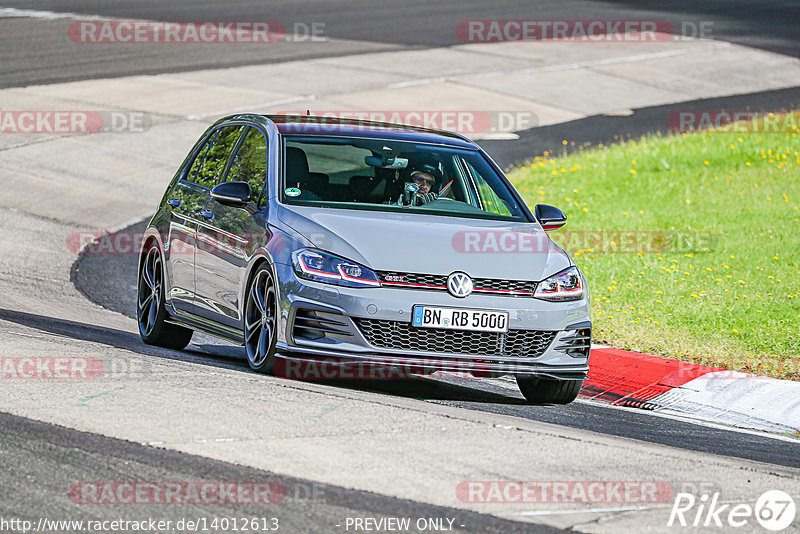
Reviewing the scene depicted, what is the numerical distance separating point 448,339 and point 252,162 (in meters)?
2.24

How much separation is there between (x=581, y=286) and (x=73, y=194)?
35.6ft

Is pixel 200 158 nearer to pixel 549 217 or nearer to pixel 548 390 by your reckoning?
pixel 549 217

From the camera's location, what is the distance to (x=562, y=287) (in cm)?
833

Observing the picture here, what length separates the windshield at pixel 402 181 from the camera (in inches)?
349

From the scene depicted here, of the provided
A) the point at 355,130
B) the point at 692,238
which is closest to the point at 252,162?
the point at 355,130

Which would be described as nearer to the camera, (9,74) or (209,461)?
(209,461)

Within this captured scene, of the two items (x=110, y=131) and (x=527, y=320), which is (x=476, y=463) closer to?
(x=527, y=320)

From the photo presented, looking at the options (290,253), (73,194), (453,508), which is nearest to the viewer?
(453,508)

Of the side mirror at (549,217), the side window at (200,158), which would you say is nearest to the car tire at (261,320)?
the side window at (200,158)

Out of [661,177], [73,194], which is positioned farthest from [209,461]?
[661,177]

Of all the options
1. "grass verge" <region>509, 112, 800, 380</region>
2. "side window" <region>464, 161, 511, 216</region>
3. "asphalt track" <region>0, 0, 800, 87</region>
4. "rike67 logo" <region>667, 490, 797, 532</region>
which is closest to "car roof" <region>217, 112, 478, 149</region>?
"side window" <region>464, 161, 511, 216</region>

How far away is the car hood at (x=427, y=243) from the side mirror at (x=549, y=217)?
0.48m

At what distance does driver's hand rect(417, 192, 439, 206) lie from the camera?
29.9 ft

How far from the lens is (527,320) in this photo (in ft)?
26.5
